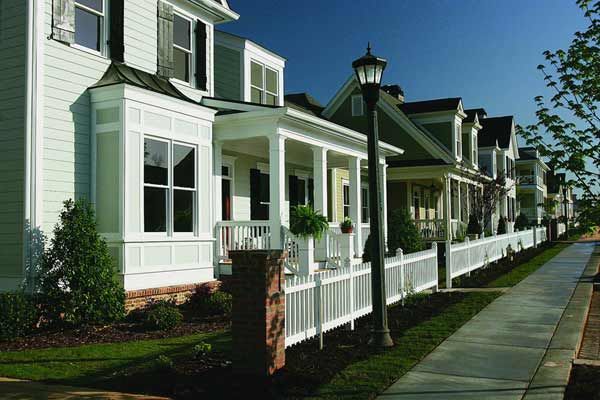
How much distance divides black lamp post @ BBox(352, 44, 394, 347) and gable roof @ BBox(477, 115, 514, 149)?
34.3 m

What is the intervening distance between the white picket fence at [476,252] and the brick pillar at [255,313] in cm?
924

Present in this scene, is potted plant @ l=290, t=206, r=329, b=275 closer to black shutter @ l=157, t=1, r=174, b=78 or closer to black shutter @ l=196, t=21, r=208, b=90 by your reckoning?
black shutter @ l=196, t=21, r=208, b=90

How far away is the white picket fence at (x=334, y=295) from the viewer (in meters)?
7.19

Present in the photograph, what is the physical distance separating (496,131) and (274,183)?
33939mm

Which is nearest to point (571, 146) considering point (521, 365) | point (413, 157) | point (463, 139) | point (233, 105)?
point (521, 365)

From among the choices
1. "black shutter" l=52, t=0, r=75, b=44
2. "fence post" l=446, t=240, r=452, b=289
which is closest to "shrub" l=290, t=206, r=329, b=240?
"fence post" l=446, t=240, r=452, b=289

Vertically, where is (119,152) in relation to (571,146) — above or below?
above

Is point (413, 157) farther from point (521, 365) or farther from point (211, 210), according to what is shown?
point (521, 365)

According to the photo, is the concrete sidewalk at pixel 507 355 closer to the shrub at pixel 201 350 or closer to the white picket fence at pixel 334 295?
the white picket fence at pixel 334 295

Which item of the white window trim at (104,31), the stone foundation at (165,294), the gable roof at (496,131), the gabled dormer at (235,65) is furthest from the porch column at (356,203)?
the gable roof at (496,131)

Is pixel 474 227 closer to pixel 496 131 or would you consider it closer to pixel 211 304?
pixel 211 304

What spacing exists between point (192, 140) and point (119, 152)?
79.2 inches

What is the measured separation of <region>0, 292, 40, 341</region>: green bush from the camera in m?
8.42

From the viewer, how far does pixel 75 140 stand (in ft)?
34.9
